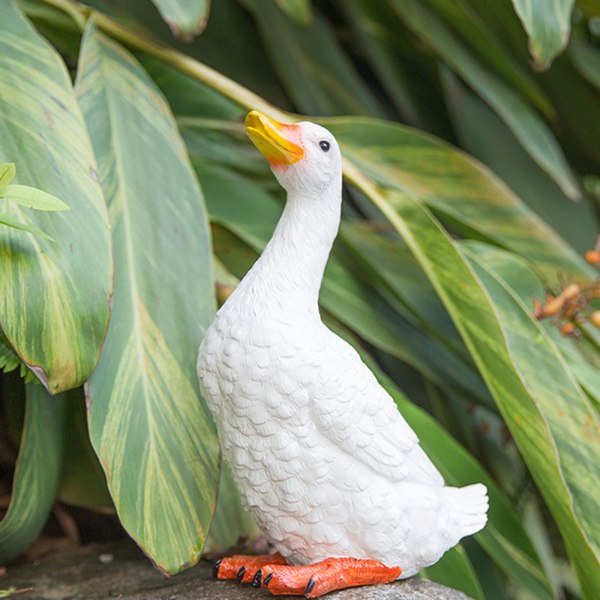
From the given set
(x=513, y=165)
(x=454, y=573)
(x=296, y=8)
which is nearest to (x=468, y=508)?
(x=454, y=573)

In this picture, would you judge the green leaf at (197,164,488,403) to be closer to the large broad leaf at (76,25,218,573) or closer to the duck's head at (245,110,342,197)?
the large broad leaf at (76,25,218,573)

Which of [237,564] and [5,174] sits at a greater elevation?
[5,174]

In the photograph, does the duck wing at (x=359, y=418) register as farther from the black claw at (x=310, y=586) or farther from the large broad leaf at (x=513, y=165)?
the large broad leaf at (x=513, y=165)

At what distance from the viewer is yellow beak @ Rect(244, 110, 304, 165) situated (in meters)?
0.66

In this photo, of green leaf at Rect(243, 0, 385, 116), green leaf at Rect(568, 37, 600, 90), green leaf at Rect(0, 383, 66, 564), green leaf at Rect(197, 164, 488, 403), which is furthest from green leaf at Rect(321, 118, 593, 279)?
green leaf at Rect(0, 383, 66, 564)

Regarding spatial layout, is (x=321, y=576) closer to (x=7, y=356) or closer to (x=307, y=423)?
(x=307, y=423)

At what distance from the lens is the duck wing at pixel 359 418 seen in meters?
0.66

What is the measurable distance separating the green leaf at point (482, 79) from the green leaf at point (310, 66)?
0.13 meters

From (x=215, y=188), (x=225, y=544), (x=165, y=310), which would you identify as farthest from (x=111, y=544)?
(x=215, y=188)

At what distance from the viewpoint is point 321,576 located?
0.66m

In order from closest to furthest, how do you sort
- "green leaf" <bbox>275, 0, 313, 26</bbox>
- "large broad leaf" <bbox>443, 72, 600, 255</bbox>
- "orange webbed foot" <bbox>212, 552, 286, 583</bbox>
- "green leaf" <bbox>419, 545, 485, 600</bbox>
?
"orange webbed foot" <bbox>212, 552, 286, 583</bbox> → "green leaf" <bbox>419, 545, 485, 600</bbox> → "green leaf" <bbox>275, 0, 313, 26</bbox> → "large broad leaf" <bbox>443, 72, 600, 255</bbox>

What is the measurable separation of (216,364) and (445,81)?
894mm

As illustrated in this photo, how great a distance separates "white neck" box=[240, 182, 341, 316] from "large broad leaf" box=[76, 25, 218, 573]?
0.12 m

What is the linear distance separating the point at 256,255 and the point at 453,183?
0.27m
